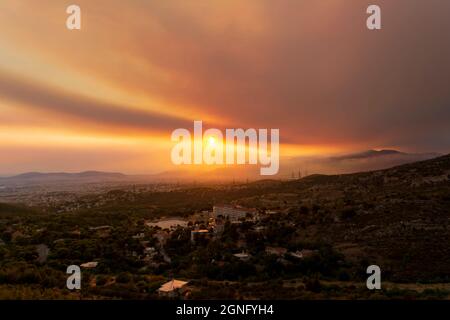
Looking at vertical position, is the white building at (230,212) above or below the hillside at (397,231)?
below

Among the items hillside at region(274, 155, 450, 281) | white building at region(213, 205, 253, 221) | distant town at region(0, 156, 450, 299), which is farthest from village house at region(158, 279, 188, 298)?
white building at region(213, 205, 253, 221)

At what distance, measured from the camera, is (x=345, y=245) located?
24.4 meters

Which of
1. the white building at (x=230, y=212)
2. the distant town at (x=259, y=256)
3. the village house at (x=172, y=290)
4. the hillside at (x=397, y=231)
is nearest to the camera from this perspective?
the village house at (x=172, y=290)

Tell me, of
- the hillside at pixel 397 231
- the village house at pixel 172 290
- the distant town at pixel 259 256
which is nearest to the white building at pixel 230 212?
the distant town at pixel 259 256

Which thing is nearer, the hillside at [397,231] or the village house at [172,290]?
the village house at [172,290]

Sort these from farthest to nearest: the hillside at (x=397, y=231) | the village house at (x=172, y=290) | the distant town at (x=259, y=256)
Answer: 1. the hillside at (x=397, y=231)
2. the distant town at (x=259, y=256)
3. the village house at (x=172, y=290)

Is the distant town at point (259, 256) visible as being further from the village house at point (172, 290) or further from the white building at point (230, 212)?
the white building at point (230, 212)

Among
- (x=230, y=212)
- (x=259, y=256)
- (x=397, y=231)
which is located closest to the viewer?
(x=259, y=256)

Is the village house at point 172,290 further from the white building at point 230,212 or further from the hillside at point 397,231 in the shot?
the white building at point 230,212

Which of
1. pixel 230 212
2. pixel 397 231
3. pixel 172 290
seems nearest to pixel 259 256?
pixel 172 290

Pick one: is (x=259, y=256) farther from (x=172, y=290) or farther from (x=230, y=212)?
(x=230, y=212)

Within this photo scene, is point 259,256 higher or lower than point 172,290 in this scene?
lower

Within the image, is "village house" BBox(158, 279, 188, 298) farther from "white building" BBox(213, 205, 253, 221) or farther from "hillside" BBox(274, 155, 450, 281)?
"white building" BBox(213, 205, 253, 221)
